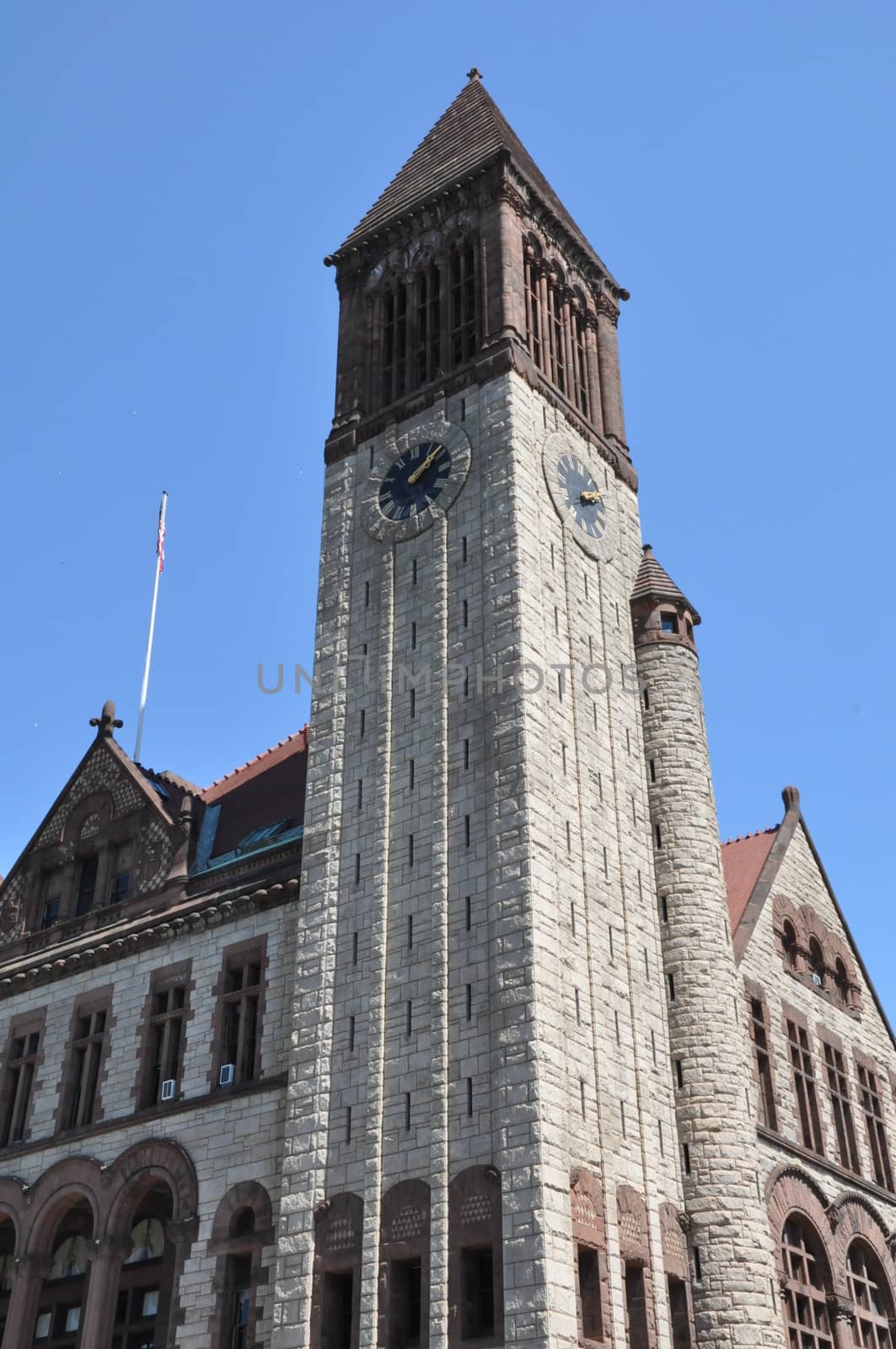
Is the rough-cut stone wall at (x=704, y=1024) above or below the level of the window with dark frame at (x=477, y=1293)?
above

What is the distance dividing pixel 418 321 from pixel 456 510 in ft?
27.9

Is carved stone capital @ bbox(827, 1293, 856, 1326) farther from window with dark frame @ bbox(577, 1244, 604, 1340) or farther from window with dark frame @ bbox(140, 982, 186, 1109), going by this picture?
window with dark frame @ bbox(140, 982, 186, 1109)

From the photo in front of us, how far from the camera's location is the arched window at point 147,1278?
3634 cm

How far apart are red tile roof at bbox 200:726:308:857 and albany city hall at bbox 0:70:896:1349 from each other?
0.18 metres

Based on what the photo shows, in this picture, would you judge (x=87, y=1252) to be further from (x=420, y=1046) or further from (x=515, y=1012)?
(x=515, y=1012)

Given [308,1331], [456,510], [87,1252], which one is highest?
[456,510]

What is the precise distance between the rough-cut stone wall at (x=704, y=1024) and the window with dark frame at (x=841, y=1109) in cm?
531

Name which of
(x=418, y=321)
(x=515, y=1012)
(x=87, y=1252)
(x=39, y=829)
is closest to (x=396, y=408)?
(x=418, y=321)

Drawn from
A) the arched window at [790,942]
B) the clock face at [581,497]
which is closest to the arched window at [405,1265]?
the arched window at [790,942]

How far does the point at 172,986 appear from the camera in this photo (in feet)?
131

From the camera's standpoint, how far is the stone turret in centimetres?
3388

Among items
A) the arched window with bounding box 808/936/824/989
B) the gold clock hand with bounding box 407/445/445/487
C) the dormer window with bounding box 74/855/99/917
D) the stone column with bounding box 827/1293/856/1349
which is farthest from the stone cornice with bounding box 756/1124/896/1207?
the dormer window with bounding box 74/855/99/917

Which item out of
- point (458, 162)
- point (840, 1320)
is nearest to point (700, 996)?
point (840, 1320)

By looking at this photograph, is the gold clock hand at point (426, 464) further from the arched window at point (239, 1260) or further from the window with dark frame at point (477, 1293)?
the window with dark frame at point (477, 1293)
